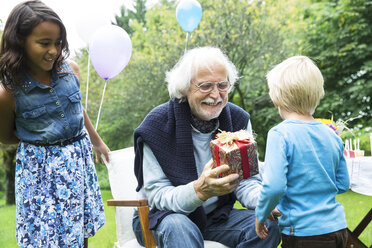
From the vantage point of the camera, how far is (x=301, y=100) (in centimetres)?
188

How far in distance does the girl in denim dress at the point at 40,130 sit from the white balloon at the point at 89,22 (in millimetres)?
2962

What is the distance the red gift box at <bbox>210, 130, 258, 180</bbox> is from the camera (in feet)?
5.78

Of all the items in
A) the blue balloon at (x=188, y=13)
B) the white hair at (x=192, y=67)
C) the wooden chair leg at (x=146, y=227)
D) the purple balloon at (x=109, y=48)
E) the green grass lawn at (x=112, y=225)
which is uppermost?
the blue balloon at (x=188, y=13)

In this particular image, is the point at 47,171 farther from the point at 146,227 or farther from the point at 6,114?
the point at 146,227

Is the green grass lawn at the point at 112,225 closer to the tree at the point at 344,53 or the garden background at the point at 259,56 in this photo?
the garden background at the point at 259,56

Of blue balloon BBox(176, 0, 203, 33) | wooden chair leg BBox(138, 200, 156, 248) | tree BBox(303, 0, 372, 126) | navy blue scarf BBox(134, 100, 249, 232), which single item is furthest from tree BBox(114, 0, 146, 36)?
wooden chair leg BBox(138, 200, 156, 248)

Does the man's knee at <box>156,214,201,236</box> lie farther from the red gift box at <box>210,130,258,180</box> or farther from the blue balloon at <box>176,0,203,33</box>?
the blue balloon at <box>176,0,203,33</box>

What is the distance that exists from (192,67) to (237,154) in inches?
27.5

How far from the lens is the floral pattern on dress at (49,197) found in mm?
2074

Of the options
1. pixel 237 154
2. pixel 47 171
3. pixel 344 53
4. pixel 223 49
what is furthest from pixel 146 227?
pixel 344 53

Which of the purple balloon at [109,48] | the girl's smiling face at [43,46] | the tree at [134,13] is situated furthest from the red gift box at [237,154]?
the tree at [134,13]

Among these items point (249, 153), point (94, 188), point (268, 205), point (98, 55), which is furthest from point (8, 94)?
point (98, 55)

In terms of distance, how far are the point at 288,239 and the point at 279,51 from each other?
29.7 ft

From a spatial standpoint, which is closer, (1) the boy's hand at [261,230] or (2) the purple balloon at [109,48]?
(1) the boy's hand at [261,230]
